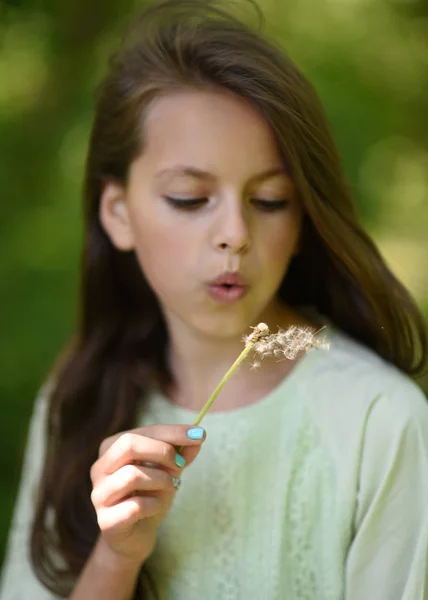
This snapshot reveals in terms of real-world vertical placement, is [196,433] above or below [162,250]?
below

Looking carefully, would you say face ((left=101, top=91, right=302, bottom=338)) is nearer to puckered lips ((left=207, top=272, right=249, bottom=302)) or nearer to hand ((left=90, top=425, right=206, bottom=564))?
puckered lips ((left=207, top=272, right=249, bottom=302))

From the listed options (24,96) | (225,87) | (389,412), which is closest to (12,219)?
(24,96)

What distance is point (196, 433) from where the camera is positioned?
3.08ft

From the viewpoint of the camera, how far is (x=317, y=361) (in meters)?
1.18

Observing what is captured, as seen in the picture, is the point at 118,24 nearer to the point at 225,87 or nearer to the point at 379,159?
the point at 379,159

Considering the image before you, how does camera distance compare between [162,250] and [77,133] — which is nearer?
[162,250]

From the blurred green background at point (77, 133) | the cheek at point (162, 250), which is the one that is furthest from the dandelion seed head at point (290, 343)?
the blurred green background at point (77, 133)

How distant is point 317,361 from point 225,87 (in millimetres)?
403

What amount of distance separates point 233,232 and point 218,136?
13 centimetres

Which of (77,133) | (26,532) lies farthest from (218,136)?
(77,133)

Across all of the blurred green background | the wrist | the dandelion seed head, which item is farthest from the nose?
the blurred green background

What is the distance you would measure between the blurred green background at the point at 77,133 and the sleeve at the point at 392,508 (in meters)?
0.74

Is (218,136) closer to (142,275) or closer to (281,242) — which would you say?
(281,242)

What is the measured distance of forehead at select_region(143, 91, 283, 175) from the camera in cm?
105
